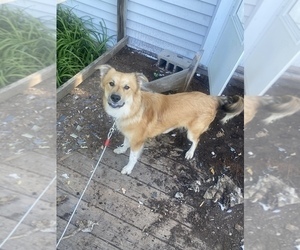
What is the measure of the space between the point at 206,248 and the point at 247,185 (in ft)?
1.86

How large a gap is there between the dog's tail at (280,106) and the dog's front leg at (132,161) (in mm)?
992

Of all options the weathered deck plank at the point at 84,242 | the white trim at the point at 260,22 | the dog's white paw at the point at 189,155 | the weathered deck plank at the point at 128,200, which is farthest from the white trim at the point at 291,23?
the weathered deck plank at the point at 84,242

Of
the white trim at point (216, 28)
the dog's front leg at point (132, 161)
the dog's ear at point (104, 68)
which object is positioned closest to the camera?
the dog's ear at point (104, 68)

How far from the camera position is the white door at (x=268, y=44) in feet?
6.81

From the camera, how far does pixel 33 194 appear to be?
1.24 m

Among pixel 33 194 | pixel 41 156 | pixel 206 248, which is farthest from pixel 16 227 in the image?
pixel 206 248

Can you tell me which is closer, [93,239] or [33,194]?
[33,194]

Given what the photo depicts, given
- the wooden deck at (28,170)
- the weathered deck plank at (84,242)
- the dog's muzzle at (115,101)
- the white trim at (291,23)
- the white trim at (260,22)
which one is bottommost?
the weathered deck plank at (84,242)

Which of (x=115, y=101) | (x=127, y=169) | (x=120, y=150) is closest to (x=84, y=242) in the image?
(x=127, y=169)

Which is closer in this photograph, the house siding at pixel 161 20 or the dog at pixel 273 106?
the dog at pixel 273 106

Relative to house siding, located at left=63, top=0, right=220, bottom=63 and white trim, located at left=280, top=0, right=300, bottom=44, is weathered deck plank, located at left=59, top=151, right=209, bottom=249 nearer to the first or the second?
white trim, located at left=280, top=0, right=300, bottom=44

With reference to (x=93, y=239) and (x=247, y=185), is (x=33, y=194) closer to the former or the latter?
(x=93, y=239)

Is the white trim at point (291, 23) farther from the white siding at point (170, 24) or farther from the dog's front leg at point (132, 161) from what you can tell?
the dog's front leg at point (132, 161)

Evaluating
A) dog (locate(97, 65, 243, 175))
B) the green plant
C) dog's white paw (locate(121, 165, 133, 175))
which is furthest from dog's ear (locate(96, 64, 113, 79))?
the green plant
